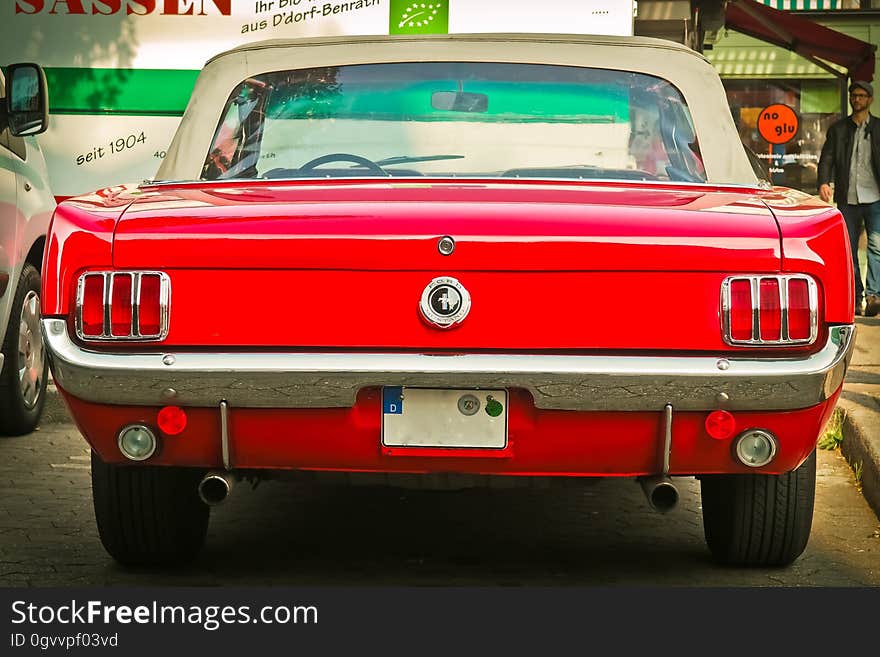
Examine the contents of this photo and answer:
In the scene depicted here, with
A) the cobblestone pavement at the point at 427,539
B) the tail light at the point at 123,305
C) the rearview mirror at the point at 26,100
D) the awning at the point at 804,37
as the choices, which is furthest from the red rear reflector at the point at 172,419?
the awning at the point at 804,37

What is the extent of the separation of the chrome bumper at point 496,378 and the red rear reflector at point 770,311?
70 mm

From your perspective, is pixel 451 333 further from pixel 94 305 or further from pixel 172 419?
pixel 94 305

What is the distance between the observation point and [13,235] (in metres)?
7.36

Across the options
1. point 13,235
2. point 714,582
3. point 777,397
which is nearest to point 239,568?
point 714,582

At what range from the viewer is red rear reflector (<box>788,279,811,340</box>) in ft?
13.7

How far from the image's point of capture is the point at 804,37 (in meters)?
19.6

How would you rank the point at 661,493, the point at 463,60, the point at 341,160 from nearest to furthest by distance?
the point at 661,493
the point at 341,160
the point at 463,60

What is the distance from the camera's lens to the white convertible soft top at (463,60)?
17.0 feet

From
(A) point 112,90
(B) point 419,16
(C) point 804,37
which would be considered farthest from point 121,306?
(C) point 804,37

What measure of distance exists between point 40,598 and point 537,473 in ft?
4.71

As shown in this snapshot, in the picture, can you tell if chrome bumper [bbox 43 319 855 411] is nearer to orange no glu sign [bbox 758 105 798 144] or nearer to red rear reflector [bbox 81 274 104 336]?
red rear reflector [bbox 81 274 104 336]

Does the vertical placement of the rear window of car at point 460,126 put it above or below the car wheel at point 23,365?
above

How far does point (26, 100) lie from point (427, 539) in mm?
2976

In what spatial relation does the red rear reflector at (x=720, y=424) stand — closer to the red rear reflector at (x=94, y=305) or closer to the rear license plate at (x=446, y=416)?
the rear license plate at (x=446, y=416)
